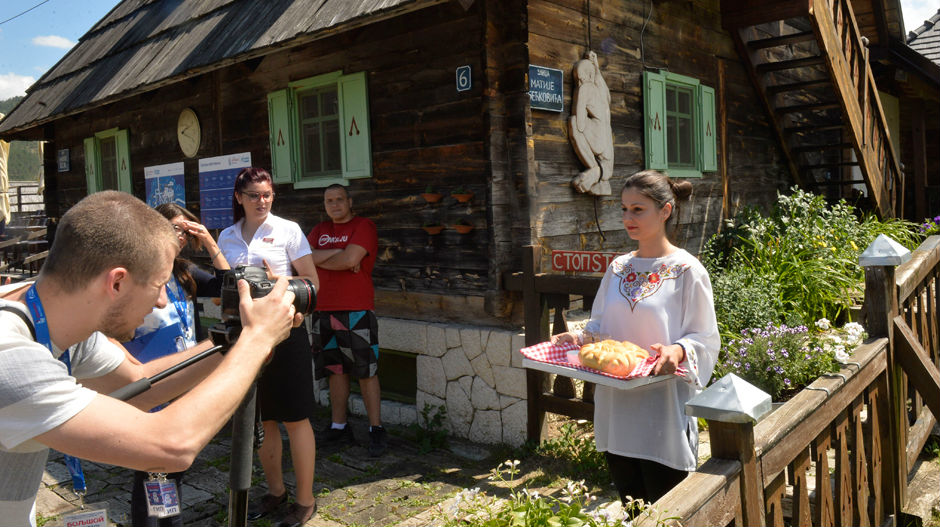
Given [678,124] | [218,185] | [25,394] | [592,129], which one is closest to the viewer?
[25,394]

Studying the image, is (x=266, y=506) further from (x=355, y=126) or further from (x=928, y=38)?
(x=928, y=38)

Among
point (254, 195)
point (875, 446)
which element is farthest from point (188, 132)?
point (875, 446)

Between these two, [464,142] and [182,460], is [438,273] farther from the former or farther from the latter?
[182,460]

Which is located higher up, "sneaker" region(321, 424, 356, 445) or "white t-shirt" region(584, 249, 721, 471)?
"white t-shirt" region(584, 249, 721, 471)

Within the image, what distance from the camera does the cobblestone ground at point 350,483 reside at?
4.39 m

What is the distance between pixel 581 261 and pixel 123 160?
722 cm

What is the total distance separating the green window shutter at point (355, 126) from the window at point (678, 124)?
2605 mm

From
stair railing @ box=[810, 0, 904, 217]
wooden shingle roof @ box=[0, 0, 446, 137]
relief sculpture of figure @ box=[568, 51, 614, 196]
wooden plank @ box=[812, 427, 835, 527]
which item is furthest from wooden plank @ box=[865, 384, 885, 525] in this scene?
stair railing @ box=[810, 0, 904, 217]

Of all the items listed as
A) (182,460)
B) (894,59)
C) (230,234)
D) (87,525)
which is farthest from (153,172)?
(894,59)

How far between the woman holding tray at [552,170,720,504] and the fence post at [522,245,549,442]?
202cm

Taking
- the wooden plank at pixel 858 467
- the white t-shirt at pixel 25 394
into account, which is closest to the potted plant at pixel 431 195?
the wooden plank at pixel 858 467

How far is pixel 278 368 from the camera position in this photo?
3998 mm

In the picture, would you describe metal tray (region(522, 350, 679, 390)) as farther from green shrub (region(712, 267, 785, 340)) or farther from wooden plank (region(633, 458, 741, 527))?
green shrub (region(712, 267, 785, 340))

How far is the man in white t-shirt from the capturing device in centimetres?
149
